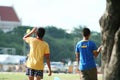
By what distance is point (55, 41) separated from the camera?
4560 inches

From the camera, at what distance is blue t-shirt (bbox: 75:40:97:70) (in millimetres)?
12289

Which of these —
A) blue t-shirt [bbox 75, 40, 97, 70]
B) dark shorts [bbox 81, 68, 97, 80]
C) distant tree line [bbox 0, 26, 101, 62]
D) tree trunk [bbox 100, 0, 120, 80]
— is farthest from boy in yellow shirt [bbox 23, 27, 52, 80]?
distant tree line [bbox 0, 26, 101, 62]

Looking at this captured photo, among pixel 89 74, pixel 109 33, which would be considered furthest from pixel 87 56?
pixel 109 33

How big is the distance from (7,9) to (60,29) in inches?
1405

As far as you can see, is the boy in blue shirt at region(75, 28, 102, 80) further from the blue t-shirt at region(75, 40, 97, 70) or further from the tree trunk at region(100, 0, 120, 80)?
the tree trunk at region(100, 0, 120, 80)

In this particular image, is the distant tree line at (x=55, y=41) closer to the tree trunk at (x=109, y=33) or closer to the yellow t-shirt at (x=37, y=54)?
the yellow t-shirt at (x=37, y=54)

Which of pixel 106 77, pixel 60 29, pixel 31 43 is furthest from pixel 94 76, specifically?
pixel 60 29

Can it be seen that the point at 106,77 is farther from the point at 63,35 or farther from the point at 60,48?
the point at 63,35

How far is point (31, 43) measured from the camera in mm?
12211

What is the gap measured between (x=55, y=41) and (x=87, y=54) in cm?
10352

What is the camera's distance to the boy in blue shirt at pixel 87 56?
1229 cm

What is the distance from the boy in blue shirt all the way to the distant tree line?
94.7 metres

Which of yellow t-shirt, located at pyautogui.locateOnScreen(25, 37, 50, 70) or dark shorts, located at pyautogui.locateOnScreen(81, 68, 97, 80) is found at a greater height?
yellow t-shirt, located at pyautogui.locateOnScreen(25, 37, 50, 70)

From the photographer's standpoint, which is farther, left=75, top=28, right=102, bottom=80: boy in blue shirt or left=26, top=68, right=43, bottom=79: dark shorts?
left=75, top=28, right=102, bottom=80: boy in blue shirt
